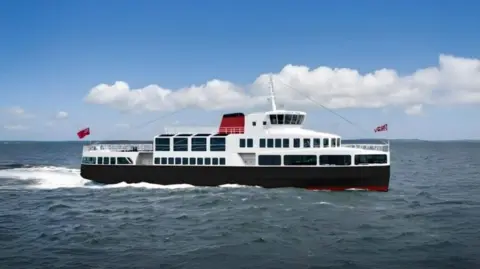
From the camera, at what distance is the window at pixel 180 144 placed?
40.0 meters

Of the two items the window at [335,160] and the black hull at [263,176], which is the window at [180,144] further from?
the window at [335,160]

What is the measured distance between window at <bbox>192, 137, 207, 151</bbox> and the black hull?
5.84 ft

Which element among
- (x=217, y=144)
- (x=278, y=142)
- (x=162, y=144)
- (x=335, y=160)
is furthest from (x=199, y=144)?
(x=335, y=160)

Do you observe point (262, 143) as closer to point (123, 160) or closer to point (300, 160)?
point (300, 160)

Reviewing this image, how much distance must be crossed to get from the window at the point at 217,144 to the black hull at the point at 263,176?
1750 mm

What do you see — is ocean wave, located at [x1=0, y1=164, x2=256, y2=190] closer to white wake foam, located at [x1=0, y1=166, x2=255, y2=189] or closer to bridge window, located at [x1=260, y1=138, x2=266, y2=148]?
white wake foam, located at [x1=0, y1=166, x2=255, y2=189]

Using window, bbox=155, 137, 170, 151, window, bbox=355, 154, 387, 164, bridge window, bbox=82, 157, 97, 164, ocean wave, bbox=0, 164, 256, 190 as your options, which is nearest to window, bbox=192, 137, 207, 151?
window, bbox=155, 137, 170, 151

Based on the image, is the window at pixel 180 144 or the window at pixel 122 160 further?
the window at pixel 122 160

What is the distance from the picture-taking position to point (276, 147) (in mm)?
37844

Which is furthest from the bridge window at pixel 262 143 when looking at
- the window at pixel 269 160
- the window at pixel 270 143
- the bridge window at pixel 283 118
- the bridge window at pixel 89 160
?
the bridge window at pixel 89 160

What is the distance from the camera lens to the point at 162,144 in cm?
4069

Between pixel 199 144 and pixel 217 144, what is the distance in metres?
1.77

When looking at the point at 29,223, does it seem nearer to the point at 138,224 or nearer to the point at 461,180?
the point at 138,224

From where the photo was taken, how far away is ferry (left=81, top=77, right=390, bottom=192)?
119ft
